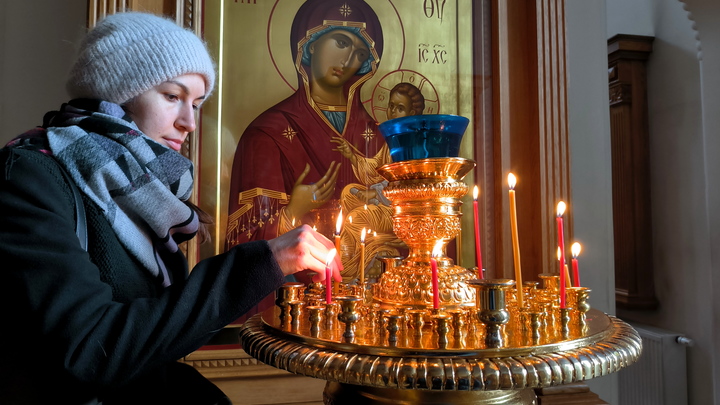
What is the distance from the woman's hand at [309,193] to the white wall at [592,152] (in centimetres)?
105

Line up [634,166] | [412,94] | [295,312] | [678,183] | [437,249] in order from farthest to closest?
[634,166]
[678,183]
[412,94]
[437,249]
[295,312]

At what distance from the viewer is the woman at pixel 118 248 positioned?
2.33 feet

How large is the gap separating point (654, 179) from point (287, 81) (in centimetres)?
303

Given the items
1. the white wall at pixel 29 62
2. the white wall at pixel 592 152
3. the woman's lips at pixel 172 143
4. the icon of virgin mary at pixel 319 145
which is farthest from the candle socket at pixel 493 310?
the white wall at pixel 29 62

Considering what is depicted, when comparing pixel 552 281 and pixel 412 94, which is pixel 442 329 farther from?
pixel 412 94

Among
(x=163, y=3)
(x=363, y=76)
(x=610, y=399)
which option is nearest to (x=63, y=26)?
(x=163, y=3)

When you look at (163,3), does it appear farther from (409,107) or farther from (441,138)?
(441,138)

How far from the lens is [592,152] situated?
2.07 meters

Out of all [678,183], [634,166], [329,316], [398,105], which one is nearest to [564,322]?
[329,316]

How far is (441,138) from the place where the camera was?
3.21 ft

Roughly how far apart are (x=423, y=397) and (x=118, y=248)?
608 mm

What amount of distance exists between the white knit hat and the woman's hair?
111 centimetres

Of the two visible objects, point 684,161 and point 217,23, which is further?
point 684,161

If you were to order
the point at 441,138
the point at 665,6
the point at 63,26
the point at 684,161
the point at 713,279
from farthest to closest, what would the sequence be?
the point at 665,6, the point at 684,161, the point at 713,279, the point at 63,26, the point at 441,138
